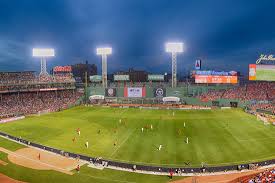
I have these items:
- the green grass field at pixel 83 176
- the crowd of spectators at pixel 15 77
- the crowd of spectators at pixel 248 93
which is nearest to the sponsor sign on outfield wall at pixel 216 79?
the crowd of spectators at pixel 248 93

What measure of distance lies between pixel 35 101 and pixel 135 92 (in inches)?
1268

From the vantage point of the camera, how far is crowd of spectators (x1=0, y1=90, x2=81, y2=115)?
242 feet

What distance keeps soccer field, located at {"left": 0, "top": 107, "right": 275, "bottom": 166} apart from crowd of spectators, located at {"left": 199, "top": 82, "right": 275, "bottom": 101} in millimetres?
19254

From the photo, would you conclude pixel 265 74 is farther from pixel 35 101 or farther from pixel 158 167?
pixel 35 101

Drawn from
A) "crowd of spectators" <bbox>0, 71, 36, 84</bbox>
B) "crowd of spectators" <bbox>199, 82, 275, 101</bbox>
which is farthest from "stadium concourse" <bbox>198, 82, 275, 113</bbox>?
"crowd of spectators" <bbox>0, 71, 36, 84</bbox>

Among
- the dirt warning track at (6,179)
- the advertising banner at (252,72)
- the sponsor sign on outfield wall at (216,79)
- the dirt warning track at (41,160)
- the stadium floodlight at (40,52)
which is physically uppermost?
the stadium floodlight at (40,52)

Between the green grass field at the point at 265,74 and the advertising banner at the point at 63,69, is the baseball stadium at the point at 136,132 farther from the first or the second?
the advertising banner at the point at 63,69

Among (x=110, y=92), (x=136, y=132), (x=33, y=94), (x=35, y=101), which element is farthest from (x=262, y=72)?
(x=33, y=94)

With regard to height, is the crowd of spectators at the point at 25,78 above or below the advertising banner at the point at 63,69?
below

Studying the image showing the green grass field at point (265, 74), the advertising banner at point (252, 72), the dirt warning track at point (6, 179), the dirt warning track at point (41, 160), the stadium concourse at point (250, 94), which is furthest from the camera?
the advertising banner at point (252, 72)

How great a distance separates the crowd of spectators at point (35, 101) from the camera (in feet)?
242

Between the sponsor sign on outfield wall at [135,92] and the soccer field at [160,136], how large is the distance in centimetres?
2636

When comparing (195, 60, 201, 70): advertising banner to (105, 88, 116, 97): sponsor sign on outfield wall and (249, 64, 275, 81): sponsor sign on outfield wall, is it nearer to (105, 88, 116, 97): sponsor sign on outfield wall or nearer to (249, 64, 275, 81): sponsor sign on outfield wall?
(249, 64, 275, 81): sponsor sign on outfield wall

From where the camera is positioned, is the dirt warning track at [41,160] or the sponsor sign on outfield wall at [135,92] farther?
the sponsor sign on outfield wall at [135,92]
